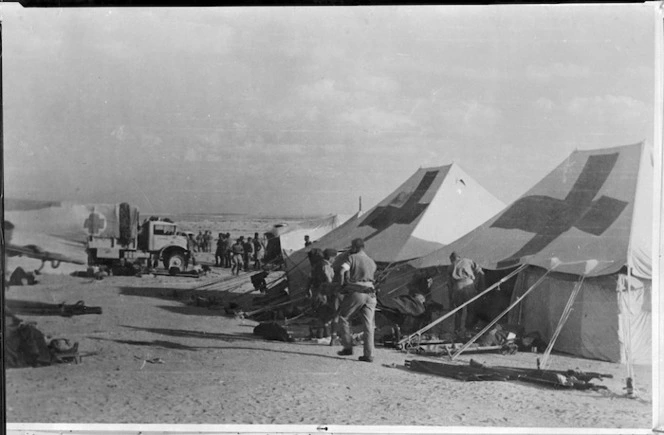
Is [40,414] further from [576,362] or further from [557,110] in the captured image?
[557,110]

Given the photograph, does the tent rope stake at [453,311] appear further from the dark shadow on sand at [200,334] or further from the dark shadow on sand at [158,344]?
the dark shadow on sand at [158,344]

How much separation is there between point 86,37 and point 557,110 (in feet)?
9.88

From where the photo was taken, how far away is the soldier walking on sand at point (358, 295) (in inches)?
201

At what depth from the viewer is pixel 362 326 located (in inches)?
201

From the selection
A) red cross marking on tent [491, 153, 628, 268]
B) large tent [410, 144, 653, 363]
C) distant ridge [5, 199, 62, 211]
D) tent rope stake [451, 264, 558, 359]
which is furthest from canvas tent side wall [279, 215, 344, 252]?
distant ridge [5, 199, 62, 211]

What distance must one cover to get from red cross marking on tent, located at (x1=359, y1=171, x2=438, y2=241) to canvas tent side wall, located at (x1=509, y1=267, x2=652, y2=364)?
0.79 m

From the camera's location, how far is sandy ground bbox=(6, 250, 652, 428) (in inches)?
199

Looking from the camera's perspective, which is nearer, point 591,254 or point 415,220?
point 591,254

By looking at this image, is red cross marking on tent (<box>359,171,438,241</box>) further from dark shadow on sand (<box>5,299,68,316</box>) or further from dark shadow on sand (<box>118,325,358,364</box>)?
dark shadow on sand (<box>5,299,68,316</box>)

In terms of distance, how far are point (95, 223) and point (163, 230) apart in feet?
1.43

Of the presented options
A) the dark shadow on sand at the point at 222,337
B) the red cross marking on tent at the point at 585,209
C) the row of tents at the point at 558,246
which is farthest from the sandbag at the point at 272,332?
the red cross marking on tent at the point at 585,209

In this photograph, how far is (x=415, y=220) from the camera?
16.9 ft

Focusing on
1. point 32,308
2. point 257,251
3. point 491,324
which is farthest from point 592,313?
point 32,308

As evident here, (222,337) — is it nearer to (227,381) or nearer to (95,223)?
(227,381)
